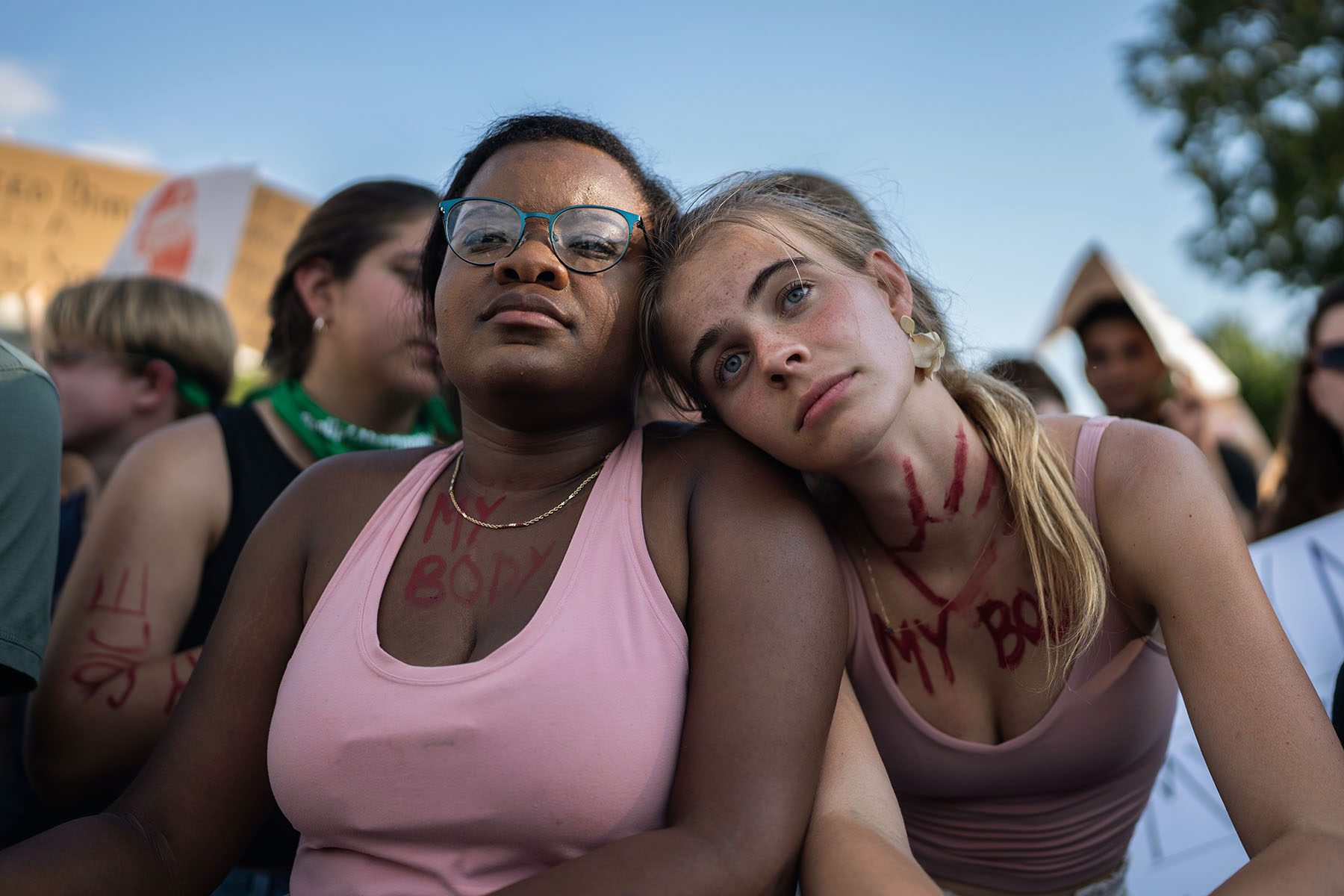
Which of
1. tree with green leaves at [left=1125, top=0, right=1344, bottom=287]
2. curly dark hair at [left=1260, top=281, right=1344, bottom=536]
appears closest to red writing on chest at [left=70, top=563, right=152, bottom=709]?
curly dark hair at [left=1260, top=281, right=1344, bottom=536]

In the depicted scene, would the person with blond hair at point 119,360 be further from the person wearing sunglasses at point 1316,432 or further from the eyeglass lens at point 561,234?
the person wearing sunglasses at point 1316,432

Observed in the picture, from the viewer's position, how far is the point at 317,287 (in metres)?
3.13

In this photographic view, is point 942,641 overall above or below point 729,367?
below

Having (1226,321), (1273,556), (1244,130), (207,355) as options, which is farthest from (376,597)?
(1226,321)

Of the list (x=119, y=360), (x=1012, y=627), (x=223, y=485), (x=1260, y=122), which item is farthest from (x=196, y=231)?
(x=1260, y=122)

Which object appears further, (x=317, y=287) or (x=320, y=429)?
(x=317, y=287)

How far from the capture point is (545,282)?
6.11ft

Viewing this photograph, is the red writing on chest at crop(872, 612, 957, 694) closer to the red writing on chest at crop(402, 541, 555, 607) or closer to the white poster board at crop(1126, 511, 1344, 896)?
the red writing on chest at crop(402, 541, 555, 607)

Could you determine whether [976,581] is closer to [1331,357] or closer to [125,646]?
[125,646]

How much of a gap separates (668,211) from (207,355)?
6.88 feet

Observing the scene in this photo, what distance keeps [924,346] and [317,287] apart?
1.91 m

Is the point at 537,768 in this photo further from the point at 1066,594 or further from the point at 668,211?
the point at 668,211

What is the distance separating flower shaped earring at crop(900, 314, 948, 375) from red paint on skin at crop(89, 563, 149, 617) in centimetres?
174

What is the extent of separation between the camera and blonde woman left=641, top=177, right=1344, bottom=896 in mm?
1755
